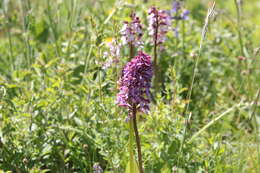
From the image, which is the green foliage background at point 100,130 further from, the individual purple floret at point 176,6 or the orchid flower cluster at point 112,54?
the individual purple floret at point 176,6

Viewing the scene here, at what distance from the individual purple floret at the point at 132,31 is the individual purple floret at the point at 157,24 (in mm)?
260

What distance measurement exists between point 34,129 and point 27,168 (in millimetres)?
254

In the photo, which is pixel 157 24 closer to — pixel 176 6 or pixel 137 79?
pixel 176 6

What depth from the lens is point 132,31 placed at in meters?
2.59

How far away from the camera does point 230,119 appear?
124 inches

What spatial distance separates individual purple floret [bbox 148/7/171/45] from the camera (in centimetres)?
283

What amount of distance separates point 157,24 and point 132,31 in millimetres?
282

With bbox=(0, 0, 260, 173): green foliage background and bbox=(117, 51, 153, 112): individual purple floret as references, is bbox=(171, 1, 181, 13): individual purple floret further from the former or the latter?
bbox=(117, 51, 153, 112): individual purple floret

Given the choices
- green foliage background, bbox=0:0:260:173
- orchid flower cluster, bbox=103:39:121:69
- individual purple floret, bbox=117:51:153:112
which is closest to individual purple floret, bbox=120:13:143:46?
green foliage background, bbox=0:0:260:173

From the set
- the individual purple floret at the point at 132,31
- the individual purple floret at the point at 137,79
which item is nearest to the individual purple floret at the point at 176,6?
the individual purple floret at the point at 132,31

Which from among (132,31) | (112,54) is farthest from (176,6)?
(112,54)

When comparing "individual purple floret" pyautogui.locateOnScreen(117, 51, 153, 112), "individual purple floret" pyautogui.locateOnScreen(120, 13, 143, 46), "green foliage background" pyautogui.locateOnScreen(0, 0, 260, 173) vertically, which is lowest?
"green foliage background" pyautogui.locateOnScreen(0, 0, 260, 173)

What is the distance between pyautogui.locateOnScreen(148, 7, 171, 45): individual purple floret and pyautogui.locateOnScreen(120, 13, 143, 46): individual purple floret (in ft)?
0.85

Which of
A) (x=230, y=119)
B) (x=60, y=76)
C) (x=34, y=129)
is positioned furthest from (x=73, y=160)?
(x=230, y=119)
